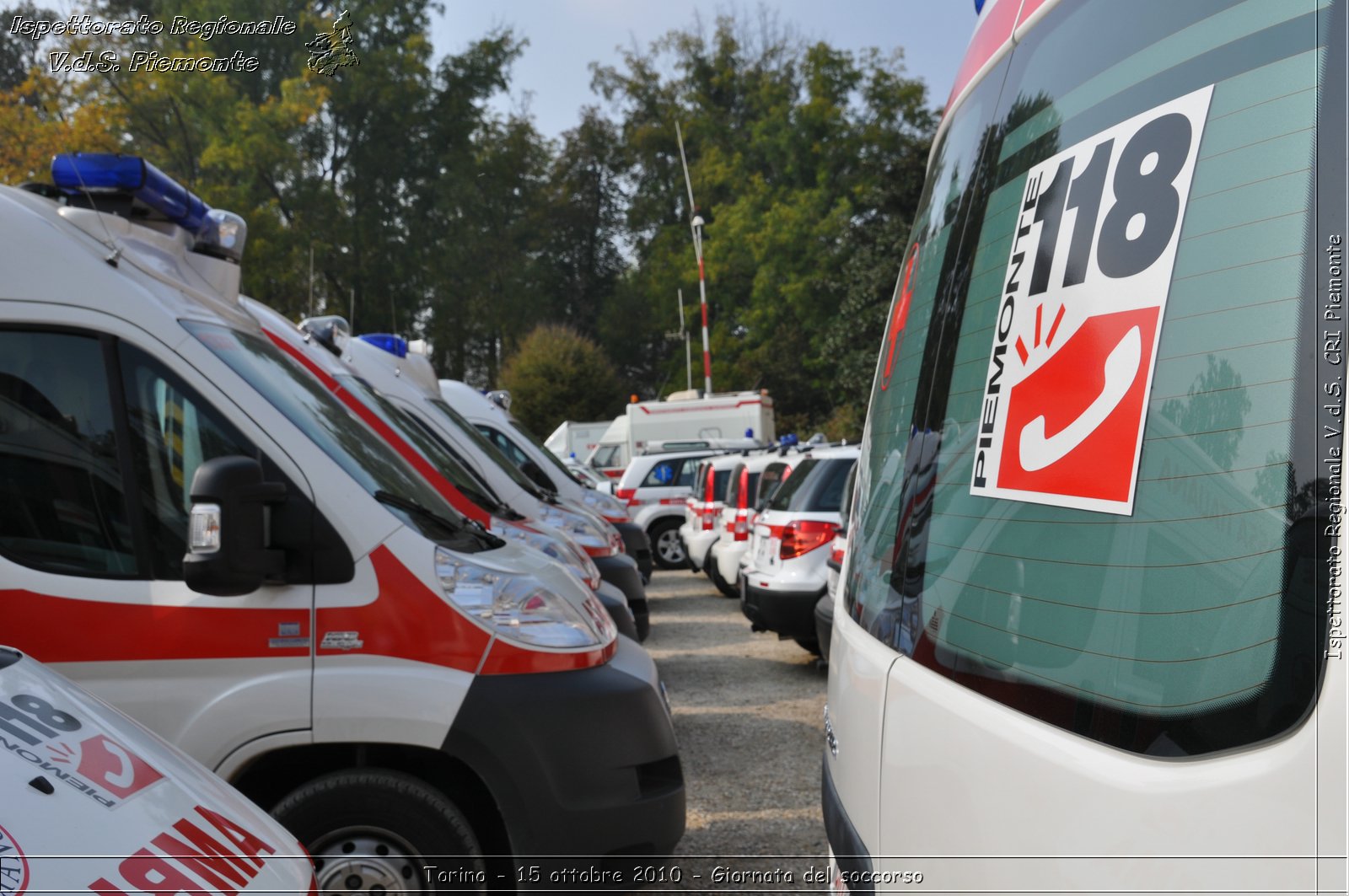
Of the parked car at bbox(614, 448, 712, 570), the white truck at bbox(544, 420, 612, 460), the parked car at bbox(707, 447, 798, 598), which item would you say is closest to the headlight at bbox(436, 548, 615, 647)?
the parked car at bbox(707, 447, 798, 598)

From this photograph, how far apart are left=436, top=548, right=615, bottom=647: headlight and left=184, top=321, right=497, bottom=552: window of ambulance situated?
6.2 inches

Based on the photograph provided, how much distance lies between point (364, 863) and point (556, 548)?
3.04 meters

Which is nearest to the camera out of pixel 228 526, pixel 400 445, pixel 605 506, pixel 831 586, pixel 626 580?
pixel 228 526

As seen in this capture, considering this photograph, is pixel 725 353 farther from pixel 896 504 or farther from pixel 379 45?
pixel 896 504

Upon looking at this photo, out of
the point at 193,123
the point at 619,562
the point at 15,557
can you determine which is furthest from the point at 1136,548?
the point at 193,123

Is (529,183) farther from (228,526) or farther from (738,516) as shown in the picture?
(228,526)

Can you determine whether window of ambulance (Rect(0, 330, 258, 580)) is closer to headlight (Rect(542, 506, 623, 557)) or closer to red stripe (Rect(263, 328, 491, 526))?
red stripe (Rect(263, 328, 491, 526))

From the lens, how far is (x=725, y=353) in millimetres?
40156

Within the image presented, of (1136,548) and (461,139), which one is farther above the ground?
(461,139)

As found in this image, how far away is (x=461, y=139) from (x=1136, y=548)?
29.0m

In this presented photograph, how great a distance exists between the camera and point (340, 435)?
3.33 metres

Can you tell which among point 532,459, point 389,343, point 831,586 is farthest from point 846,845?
point 532,459

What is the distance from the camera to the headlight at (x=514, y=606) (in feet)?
10.0

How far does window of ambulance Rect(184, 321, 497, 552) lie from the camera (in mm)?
3119
